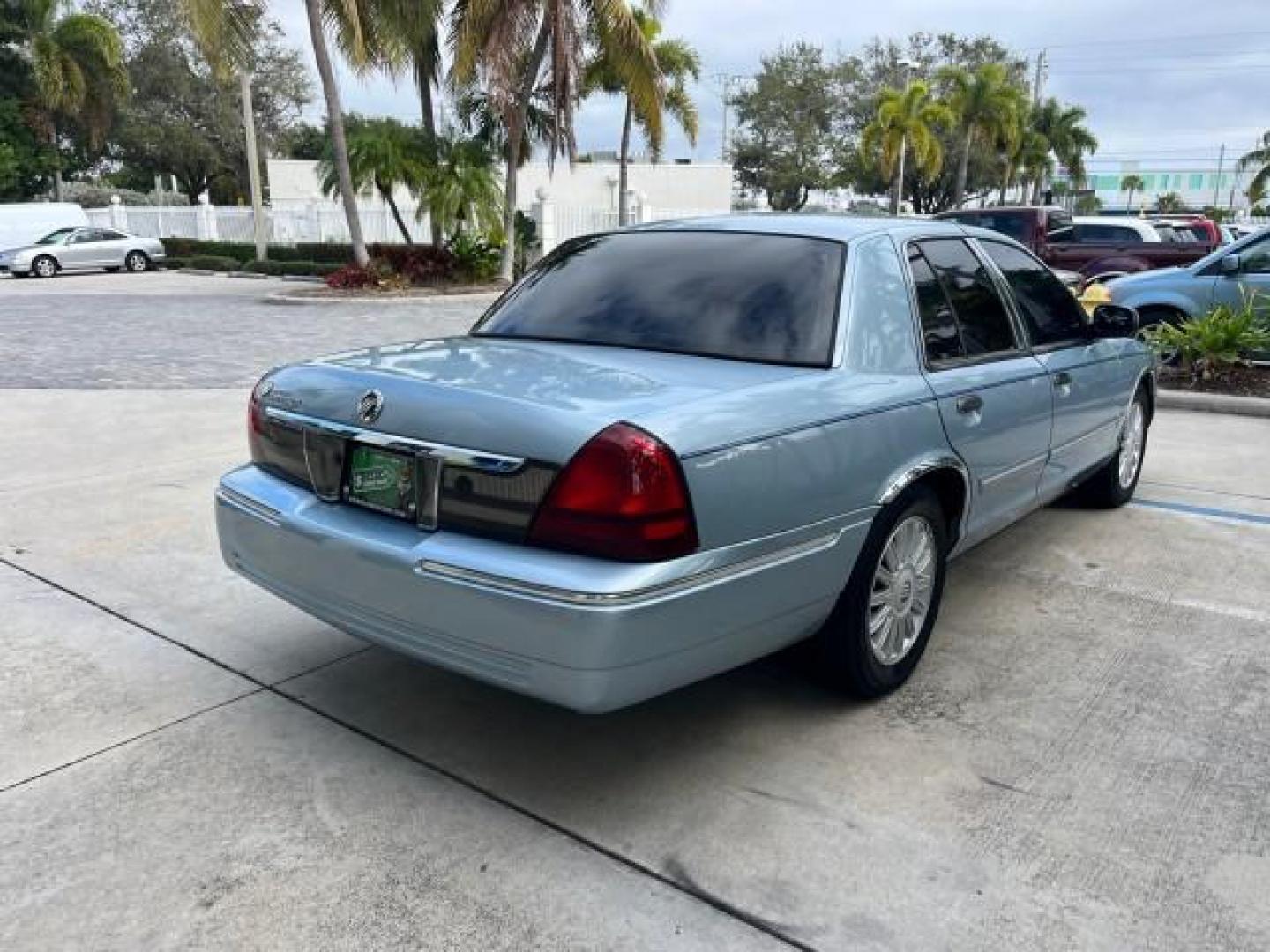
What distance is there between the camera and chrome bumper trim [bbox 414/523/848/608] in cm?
254

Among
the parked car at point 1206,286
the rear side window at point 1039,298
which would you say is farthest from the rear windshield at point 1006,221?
the rear side window at point 1039,298

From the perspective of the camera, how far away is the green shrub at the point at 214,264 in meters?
30.7

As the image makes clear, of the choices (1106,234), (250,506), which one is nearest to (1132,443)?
(250,506)

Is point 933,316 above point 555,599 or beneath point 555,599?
above

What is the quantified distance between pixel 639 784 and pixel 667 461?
104cm

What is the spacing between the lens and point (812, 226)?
3.90m

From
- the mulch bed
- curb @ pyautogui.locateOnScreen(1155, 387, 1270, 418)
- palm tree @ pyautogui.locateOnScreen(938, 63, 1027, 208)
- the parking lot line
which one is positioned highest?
palm tree @ pyautogui.locateOnScreen(938, 63, 1027, 208)

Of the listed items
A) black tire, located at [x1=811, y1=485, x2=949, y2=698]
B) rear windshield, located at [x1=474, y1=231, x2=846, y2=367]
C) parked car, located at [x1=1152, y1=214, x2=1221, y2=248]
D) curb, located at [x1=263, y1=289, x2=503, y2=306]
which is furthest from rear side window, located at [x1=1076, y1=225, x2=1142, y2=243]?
black tire, located at [x1=811, y1=485, x2=949, y2=698]

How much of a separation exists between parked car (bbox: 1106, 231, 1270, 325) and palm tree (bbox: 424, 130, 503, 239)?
1402 centimetres

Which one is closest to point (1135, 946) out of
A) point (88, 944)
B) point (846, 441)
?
point (846, 441)

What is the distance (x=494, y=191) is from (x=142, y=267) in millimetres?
14946

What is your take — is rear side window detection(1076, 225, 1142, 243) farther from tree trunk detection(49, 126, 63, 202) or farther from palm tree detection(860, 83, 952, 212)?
tree trunk detection(49, 126, 63, 202)

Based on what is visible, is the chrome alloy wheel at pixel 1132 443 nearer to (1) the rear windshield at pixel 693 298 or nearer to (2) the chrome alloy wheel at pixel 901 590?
(2) the chrome alloy wheel at pixel 901 590

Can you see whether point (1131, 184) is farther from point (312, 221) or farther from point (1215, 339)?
point (1215, 339)
